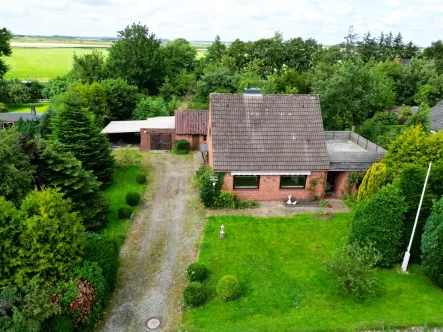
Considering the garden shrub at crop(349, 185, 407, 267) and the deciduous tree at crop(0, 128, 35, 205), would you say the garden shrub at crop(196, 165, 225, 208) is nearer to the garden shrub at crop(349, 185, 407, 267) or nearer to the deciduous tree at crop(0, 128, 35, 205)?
the garden shrub at crop(349, 185, 407, 267)

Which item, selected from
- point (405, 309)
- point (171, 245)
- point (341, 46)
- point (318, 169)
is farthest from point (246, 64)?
point (405, 309)

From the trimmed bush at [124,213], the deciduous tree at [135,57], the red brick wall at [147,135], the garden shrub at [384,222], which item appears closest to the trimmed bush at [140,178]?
the trimmed bush at [124,213]

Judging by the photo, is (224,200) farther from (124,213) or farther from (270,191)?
(124,213)

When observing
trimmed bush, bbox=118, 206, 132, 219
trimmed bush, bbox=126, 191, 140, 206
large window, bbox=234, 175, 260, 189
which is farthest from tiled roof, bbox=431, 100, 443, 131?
trimmed bush, bbox=118, 206, 132, 219

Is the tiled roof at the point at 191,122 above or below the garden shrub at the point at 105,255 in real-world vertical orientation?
above

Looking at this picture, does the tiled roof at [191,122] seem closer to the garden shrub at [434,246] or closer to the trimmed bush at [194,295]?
the trimmed bush at [194,295]
